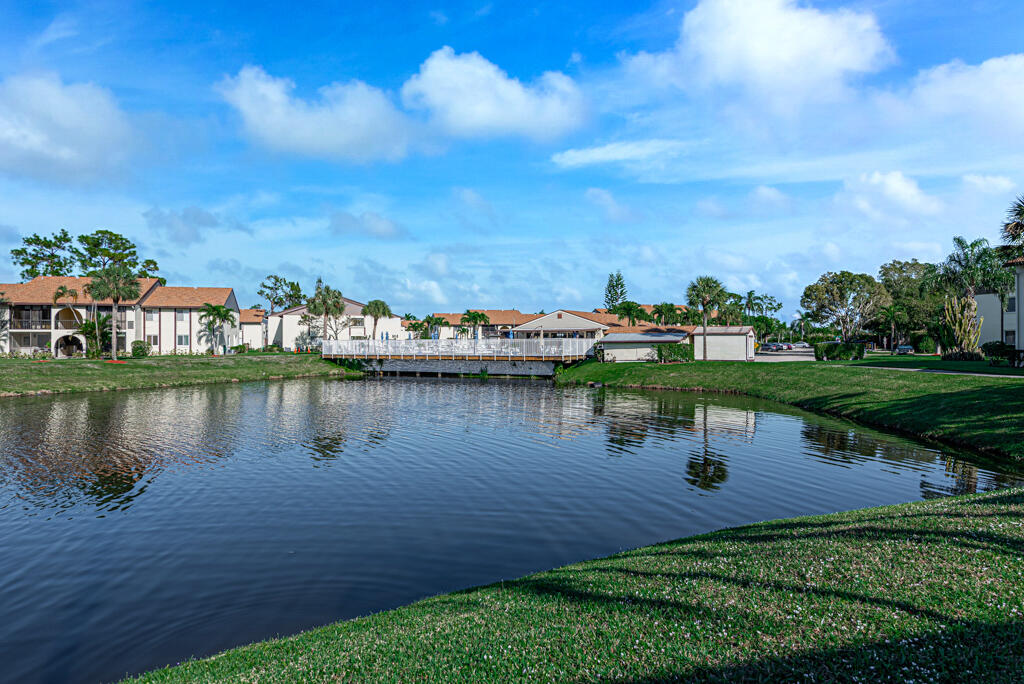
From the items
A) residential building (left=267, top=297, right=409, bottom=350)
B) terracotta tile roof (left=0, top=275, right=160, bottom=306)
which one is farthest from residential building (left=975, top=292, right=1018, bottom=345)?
terracotta tile roof (left=0, top=275, right=160, bottom=306)

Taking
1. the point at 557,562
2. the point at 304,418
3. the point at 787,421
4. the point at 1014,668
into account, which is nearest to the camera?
the point at 1014,668

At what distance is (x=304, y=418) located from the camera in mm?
32438

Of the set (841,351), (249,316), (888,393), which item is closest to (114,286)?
(249,316)

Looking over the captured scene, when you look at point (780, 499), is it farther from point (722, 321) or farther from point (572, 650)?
point (722, 321)

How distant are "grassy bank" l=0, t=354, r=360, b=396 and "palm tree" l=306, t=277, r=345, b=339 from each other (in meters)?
15.3

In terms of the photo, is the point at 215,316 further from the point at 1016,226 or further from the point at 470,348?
the point at 1016,226

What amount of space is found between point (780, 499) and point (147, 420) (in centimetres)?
3133

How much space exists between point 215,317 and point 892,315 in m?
98.4

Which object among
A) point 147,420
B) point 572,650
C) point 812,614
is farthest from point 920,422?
point 147,420

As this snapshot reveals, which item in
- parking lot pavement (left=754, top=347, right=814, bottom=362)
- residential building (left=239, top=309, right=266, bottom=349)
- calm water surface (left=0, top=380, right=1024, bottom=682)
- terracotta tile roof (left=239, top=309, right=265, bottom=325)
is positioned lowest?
calm water surface (left=0, top=380, right=1024, bottom=682)

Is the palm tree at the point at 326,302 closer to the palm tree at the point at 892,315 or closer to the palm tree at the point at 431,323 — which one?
the palm tree at the point at 431,323

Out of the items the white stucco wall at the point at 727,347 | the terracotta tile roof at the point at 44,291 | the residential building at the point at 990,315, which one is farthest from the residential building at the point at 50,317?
the residential building at the point at 990,315

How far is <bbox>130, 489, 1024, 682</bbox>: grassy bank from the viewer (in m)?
5.55

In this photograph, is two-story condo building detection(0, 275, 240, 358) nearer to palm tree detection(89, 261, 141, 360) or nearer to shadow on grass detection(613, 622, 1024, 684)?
palm tree detection(89, 261, 141, 360)
